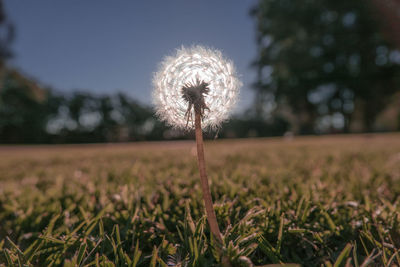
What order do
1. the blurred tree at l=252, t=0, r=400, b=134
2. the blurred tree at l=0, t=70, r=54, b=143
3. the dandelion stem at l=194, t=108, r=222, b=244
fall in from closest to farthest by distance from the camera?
the dandelion stem at l=194, t=108, r=222, b=244 → the blurred tree at l=252, t=0, r=400, b=134 → the blurred tree at l=0, t=70, r=54, b=143

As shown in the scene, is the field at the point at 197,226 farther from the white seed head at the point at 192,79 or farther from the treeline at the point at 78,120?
the treeline at the point at 78,120

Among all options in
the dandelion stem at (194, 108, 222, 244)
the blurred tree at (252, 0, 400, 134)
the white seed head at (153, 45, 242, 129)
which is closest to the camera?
the dandelion stem at (194, 108, 222, 244)

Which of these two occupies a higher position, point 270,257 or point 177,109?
point 177,109

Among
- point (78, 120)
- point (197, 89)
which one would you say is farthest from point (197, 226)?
point (78, 120)

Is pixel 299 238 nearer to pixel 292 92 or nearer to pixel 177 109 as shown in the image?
pixel 177 109

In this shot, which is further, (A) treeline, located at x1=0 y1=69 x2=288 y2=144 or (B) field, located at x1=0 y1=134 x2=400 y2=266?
(A) treeline, located at x1=0 y1=69 x2=288 y2=144

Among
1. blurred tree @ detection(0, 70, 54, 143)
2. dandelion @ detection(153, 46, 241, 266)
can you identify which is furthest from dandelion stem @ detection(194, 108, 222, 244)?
blurred tree @ detection(0, 70, 54, 143)

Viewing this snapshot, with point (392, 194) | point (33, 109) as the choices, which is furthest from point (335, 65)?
point (33, 109)

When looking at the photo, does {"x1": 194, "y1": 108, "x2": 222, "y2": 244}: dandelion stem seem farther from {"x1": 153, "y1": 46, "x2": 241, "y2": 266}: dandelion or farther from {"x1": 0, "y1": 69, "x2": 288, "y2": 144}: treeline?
{"x1": 0, "y1": 69, "x2": 288, "y2": 144}: treeline

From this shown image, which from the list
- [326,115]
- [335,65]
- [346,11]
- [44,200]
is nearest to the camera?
[44,200]
